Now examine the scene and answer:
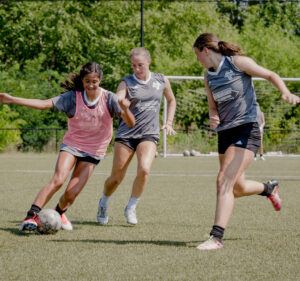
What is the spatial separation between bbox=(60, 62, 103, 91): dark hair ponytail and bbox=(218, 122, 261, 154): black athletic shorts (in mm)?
1577

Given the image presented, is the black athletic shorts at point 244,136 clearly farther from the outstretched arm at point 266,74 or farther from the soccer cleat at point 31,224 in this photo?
the soccer cleat at point 31,224

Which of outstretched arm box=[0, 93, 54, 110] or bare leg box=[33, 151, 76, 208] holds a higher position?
outstretched arm box=[0, 93, 54, 110]

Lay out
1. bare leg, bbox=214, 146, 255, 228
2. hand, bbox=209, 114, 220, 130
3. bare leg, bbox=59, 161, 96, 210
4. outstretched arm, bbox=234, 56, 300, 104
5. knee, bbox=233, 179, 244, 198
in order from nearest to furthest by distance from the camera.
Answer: outstretched arm, bbox=234, 56, 300, 104, bare leg, bbox=214, 146, 255, 228, hand, bbox=209, 114, 220, 130, knee, bbox=233, 179, 244, 198, bare leg, bbox=59, 161, 96, 210

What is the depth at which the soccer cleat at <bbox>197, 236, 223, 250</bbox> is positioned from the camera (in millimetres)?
5094

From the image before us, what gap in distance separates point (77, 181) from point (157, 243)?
4.36ft

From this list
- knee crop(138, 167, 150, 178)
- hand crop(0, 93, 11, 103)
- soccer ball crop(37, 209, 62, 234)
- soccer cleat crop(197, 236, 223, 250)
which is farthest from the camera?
knee crop(138, 167, 150, 178)

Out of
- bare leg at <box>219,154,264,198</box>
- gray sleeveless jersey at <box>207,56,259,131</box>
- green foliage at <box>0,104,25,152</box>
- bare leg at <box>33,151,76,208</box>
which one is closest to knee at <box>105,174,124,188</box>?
bare leg at <box>33,151,76,208</box>

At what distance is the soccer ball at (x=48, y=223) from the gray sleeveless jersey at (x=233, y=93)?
2.03 m

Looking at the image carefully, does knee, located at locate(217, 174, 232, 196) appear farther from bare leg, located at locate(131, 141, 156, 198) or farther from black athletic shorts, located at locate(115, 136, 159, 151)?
black athletic shorts, located at locate(115, 136, 159, 151)

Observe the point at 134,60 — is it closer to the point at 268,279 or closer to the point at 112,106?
the point at 112,106

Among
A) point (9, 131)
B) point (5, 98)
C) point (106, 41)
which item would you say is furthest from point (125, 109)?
point (106, 41)

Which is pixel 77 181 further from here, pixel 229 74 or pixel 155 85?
pixel 229 74

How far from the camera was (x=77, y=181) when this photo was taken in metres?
6.30

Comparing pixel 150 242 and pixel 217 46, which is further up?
pixel 217 46
